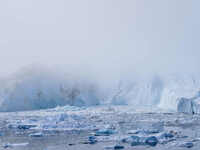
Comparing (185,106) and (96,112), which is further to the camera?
(96,112)

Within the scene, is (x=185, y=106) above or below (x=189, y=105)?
below

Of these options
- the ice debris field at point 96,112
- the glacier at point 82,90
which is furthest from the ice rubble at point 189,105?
the glacier at point 82,90

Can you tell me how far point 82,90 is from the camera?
42.0 meters

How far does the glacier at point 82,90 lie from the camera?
119 feet

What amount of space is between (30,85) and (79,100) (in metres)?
5.24

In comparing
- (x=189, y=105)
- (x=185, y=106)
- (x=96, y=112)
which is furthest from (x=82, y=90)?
(x=189, y=105)

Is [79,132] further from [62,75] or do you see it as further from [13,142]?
[62,75]

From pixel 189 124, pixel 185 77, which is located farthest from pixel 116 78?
pixel 189 124

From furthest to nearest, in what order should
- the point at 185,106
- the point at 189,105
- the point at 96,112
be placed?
the point at 96,112, the point at 185,106, the point at 189,105

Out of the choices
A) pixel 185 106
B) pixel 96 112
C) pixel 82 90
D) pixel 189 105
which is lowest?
pixel 96 112

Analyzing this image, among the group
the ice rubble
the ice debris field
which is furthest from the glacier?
the ice rubble

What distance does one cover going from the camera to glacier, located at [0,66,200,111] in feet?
119

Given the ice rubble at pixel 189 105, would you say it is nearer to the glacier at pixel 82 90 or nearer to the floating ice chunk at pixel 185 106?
the floating ice chunk at pixel 185 106

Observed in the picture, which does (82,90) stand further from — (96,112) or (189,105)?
(189,105)
